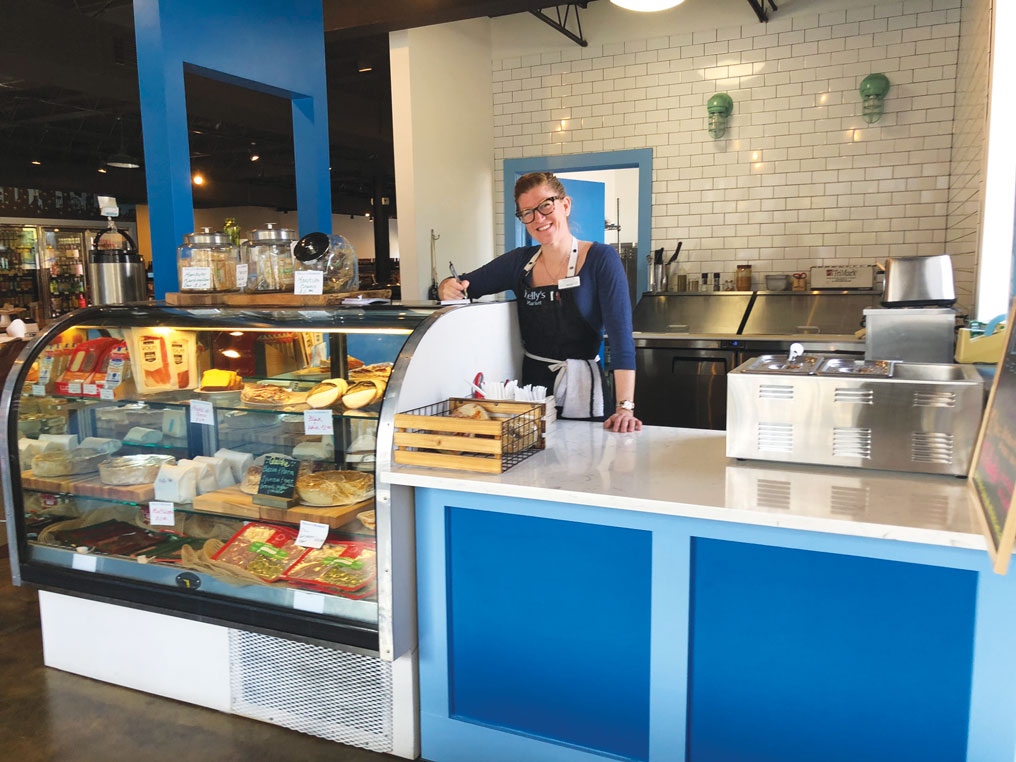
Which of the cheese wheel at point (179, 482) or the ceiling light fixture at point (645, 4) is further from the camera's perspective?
the ceiling light fixture at point (645, 4)

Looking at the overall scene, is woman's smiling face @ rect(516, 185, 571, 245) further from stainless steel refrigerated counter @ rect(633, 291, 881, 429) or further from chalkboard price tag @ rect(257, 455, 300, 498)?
stainless steel refrigerated counter @ rect(633, 291, 881, 429)

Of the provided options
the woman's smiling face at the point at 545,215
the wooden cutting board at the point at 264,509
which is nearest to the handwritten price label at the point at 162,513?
the wooden cutting board at the point at 264,509

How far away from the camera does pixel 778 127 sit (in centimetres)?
568

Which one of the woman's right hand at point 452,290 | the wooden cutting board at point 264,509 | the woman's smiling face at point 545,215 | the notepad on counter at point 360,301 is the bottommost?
the wooden cutting board at point 264,509

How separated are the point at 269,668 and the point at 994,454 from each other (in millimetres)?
2256

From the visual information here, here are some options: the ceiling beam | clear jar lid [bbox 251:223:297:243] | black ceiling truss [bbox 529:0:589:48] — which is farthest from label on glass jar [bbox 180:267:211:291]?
black ceiling truss [bbox 529:0:589:48]

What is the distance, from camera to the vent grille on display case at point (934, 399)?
72.9 inches

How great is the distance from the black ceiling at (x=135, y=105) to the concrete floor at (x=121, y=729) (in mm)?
4066

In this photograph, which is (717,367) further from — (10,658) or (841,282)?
(10,658)

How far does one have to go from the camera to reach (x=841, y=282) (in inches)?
214

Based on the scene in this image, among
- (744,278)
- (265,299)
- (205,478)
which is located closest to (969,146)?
(744,278)

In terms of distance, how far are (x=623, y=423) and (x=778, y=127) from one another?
159 inches

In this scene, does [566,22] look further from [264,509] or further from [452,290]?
[264,509]

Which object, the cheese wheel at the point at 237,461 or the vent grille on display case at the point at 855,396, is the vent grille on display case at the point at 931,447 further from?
the cheese wheel at the point at 237,461
